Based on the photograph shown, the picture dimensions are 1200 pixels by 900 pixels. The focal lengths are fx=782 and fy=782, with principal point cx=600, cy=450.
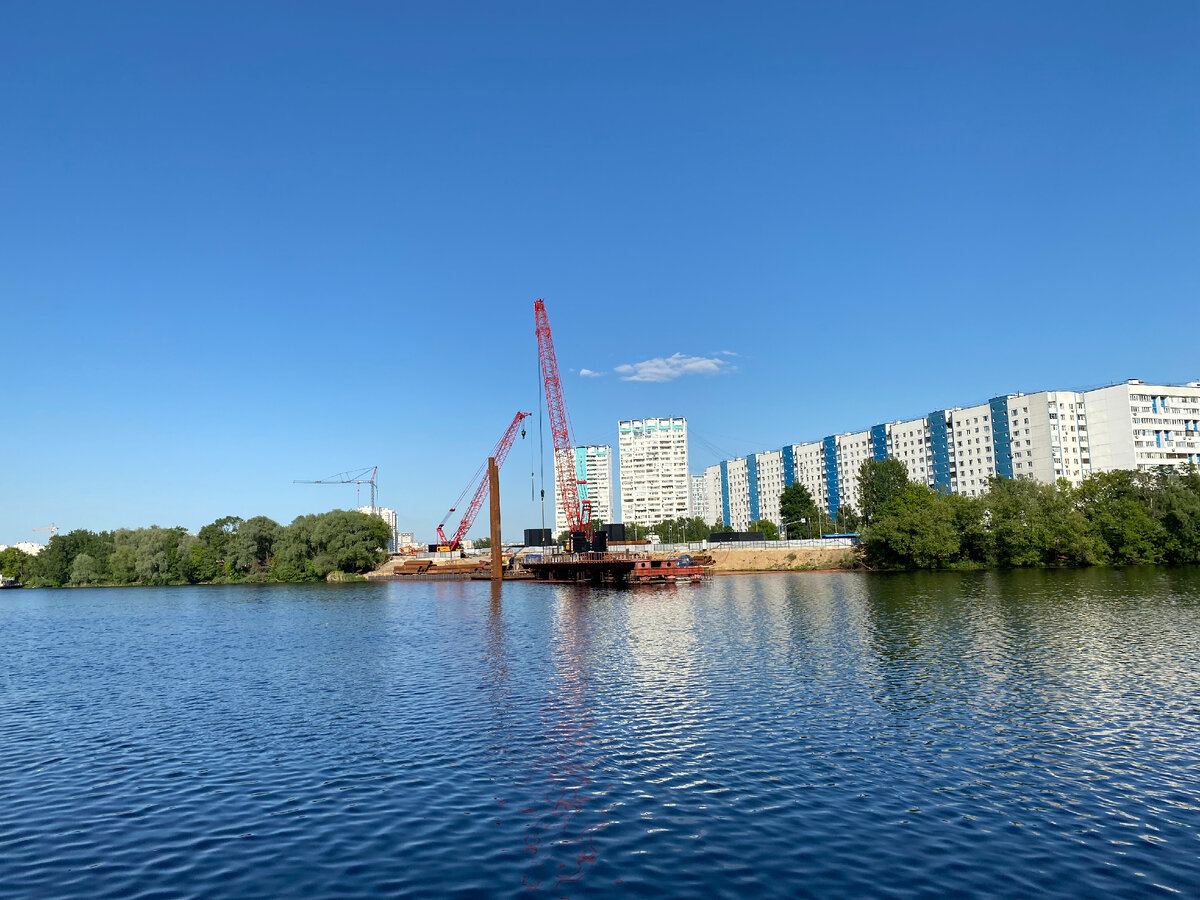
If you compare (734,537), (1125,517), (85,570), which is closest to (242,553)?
(85,570)

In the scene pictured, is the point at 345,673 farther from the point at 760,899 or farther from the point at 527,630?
the point at 760,899

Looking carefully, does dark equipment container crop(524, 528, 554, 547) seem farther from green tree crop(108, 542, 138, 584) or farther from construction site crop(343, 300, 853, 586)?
green tree crop(108, 542, 138, 584)

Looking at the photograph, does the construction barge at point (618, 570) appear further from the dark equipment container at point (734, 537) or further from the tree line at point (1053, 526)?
the dark equipment container at point (734, 537)

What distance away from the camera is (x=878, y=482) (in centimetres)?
15850

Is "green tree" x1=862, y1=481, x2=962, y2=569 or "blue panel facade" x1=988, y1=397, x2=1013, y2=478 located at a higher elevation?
"blue panel facade" x1=988, y1=397, x2=1013, y2=478

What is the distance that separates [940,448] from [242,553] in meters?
158

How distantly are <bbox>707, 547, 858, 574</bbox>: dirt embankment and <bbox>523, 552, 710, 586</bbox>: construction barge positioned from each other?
7664mm

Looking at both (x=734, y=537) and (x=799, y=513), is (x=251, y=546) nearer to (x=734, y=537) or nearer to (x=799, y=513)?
(x=734, y=537)

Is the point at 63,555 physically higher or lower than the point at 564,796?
higher

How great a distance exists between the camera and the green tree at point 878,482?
156625 millimetres

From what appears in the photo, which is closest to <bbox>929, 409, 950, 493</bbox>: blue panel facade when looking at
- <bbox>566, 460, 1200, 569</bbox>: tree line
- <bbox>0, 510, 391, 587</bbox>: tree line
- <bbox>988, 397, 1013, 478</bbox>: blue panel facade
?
<bbox>988, 397, 1013, 478</bbox>: blue panel facade

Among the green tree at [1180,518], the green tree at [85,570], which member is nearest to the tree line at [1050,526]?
the green tree at [1180,518]

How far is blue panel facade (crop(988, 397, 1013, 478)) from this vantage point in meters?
167

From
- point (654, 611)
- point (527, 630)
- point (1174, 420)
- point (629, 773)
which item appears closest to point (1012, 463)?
point (1174, 420)
